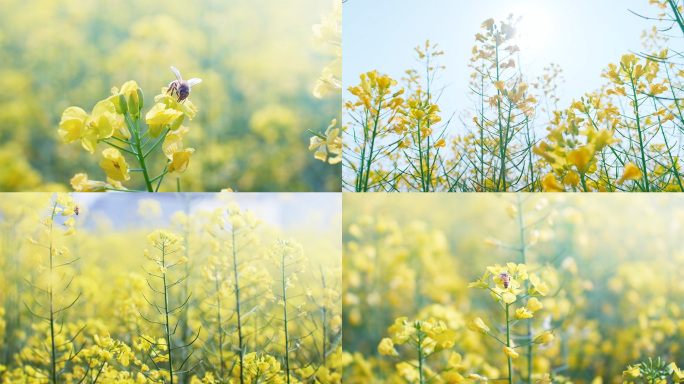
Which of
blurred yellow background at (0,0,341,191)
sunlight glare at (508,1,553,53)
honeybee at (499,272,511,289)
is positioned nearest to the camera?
honeybee at (499,272,511,289)

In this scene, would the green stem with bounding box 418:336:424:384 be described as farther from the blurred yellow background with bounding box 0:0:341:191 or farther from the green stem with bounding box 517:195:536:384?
the blurred yellow background with bounding box 0:0:341:191

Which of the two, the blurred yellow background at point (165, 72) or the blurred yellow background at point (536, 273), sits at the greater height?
the blurred yellow background at point (165, 72)

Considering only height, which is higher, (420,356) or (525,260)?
(525,260)

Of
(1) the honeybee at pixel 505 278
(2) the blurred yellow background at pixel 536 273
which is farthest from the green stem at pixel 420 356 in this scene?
(1) the honeybee at pixel 505 278

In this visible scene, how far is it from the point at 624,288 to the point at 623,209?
187 mm

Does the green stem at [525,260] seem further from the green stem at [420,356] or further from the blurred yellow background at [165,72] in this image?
the blurred yellow background at [165,72]

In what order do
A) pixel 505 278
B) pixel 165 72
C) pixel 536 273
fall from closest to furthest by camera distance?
pixel 505 278 < pixel 536 273 < pixel 165 72

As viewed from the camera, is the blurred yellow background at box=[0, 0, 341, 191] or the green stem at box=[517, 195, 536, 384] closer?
the green stem at box=[517, 195, 536, 384]

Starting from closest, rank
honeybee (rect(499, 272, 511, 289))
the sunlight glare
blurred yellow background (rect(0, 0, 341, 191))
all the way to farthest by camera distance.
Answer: honeybee (rect(499, 272, 511, 289)) < the sunlight glare < blurred yellow background (rect(0, 0, 341, 191))

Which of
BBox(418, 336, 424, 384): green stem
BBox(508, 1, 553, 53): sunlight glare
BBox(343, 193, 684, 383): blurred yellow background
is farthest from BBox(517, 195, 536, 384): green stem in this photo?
BBox(508, 1, 553, 53): sunlight glare

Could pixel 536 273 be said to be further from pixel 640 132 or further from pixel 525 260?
pixel 640 132

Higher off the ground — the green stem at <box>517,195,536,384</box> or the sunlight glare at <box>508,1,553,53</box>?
the sunlight glare at <box>508,1,553,53</box>

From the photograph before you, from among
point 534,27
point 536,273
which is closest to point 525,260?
point 536,273

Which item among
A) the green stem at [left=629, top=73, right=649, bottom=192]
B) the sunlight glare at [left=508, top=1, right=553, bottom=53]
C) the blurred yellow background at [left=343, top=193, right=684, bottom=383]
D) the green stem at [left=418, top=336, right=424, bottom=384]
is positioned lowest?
the green stem at [left=418, top=336, right=424, bottom=384]
